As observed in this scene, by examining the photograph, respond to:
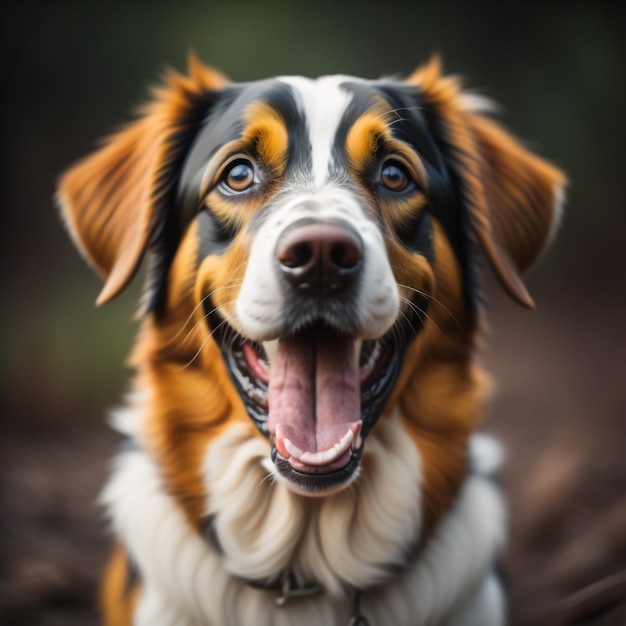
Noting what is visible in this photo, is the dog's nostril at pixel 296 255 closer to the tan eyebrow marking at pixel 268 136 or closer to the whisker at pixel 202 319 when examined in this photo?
the whisker at pixel 202 319

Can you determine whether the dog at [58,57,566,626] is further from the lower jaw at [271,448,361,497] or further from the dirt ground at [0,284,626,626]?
the dirt ground at [0,284,626,626]

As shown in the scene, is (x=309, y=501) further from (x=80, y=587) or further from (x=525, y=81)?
(x=525, y=81)

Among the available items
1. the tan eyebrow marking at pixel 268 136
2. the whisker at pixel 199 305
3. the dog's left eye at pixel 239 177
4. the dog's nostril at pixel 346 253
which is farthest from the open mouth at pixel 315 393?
the tan eyebrow marking at pixel 268 136

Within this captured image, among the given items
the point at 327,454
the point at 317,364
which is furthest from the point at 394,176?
the point at 327,454

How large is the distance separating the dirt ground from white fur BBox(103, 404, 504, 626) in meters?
0.62

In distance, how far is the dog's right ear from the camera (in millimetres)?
2666

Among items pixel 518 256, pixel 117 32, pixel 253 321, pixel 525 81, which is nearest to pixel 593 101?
pixel 525 81

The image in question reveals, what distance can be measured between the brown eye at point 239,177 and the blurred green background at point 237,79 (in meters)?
2.78

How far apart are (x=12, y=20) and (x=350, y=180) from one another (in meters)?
4.20

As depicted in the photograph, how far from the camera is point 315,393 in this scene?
2270 mm

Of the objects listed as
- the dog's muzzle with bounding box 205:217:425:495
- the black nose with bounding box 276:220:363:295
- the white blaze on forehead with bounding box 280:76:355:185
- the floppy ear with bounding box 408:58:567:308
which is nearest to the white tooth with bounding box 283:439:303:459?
the dog's muzzle with bounding box 205:217:425:495

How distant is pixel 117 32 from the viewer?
19.6ft

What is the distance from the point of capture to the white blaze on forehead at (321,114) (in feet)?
7.94

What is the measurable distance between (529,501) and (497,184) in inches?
103
